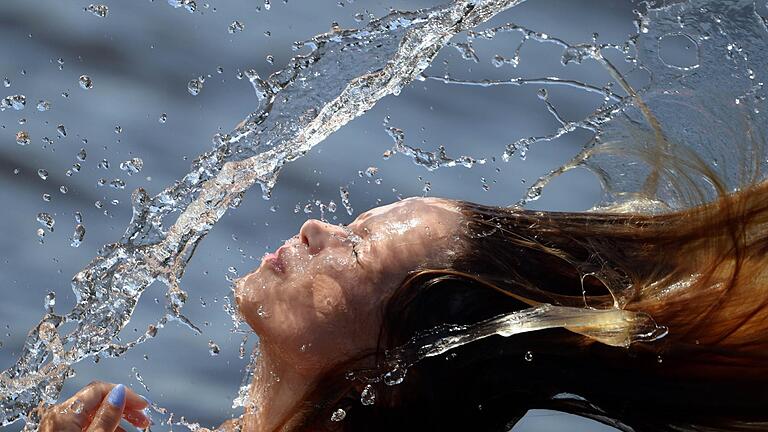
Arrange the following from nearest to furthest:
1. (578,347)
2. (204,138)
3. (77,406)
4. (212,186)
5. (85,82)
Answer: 1. (578,347)
2. (77,406)
3. (212,186)
4. (204,138)
5. (85,82)

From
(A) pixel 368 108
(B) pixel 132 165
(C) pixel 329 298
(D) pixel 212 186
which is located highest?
(B) pixel 132 165

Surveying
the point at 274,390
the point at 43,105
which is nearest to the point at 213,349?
the point at 43,105

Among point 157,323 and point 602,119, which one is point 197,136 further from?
point 602,119

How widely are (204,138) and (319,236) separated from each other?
1198mm

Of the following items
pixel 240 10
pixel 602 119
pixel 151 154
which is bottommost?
pixel 602 119

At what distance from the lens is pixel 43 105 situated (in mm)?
2799

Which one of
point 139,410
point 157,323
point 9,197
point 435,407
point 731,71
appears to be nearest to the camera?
point 435,407

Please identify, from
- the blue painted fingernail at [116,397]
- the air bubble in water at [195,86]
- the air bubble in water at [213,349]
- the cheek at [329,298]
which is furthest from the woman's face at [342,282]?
the air bubble in water at [195,86]

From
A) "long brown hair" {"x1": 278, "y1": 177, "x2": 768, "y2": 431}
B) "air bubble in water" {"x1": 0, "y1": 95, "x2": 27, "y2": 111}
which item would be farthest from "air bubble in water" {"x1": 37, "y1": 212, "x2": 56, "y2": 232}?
"long brown hair" {"x1": 278, "y1": 177, "x2": 768, "y2": 431}

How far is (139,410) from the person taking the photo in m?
1.68

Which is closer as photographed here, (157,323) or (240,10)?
(157,323)

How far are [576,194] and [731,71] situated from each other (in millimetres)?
933

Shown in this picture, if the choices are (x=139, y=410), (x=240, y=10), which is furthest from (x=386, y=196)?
(x=139, y=410)

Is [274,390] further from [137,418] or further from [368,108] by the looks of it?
[368,108]
